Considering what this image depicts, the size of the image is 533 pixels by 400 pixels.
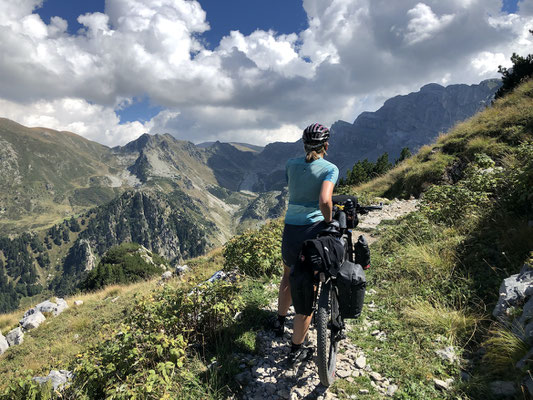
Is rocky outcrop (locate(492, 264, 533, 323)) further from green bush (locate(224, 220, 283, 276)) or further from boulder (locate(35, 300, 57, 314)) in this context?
boulder (locate(35, 300, 57, 314))

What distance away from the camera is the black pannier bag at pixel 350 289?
3.64 meters

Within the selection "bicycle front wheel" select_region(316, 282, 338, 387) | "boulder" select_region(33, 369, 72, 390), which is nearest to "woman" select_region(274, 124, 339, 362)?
"bicycle front wheel" select_region(316, 282, 338, 387)

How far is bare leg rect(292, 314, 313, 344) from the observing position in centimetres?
393

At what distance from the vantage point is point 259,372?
165 inches

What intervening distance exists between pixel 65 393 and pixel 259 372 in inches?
104

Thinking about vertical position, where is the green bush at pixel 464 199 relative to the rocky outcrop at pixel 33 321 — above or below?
above

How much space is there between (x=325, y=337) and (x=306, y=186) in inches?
79.9

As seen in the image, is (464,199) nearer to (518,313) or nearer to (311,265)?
(518,313)

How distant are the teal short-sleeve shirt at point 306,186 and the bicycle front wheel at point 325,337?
1021 mm

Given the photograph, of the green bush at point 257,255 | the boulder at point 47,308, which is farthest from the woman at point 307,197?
the boulder at point 47,308

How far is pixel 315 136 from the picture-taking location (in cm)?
394

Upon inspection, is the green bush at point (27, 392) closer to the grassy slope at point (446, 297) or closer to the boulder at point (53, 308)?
the grassy slope at point (446, 297)

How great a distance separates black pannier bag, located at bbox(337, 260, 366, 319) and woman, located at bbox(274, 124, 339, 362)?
0.55 meters

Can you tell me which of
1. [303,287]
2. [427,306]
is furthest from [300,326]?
[427,306]
